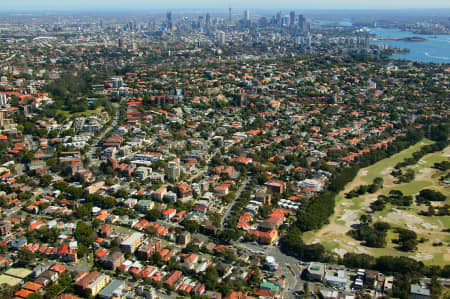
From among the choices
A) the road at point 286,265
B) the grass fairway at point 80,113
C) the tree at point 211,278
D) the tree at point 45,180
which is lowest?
the road at point 286,265

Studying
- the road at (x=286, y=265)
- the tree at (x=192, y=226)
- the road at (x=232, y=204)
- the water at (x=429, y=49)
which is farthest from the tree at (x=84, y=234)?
the water at (x=429, y=49)

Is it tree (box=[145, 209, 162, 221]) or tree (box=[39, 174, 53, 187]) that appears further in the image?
tree (box=[39, 174, 53, 187])

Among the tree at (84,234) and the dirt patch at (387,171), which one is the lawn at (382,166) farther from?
the tree at (84,234)

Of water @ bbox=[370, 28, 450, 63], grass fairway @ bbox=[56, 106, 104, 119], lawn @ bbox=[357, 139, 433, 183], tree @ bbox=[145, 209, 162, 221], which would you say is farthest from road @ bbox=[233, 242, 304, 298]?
water @ bbox=[370, 28, 450, 63]

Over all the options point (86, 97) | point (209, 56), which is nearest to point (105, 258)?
point (86, 97)

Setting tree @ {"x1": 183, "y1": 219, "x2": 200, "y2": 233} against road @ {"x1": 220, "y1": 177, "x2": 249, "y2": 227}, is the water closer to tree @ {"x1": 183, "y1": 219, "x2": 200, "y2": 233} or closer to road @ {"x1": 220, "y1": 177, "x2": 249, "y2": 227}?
road @ {"x1": 220, "y1": 177, "x2": 249, "y2": 227}

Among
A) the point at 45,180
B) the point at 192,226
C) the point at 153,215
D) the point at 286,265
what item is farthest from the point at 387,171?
the point at 45,180

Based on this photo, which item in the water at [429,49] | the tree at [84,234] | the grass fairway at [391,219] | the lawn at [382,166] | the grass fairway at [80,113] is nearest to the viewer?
the tree at [84,234]

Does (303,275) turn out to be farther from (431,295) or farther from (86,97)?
(86,97)
